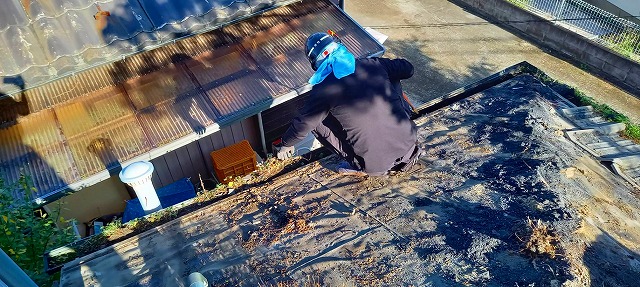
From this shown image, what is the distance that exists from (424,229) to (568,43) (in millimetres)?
11085

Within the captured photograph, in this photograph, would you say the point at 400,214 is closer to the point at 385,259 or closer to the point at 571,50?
the point at 385,259

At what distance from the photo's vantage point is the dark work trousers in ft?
15.6

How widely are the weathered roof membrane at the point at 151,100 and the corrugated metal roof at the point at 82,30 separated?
72cm

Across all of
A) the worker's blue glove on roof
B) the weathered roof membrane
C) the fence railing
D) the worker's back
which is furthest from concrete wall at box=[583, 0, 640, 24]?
the worker's blue glove on roof

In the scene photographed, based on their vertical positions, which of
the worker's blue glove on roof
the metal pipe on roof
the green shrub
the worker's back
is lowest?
the metal pipe on roof

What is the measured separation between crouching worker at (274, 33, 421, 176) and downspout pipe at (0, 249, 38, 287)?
2611mm

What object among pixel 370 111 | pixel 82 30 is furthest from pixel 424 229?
pixel 82 30

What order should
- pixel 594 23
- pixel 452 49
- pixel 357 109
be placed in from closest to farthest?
pixel 357 109, pixel 594 23, pixel 452 49

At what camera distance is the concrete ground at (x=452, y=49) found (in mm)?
11680

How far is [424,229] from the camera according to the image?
4.19m

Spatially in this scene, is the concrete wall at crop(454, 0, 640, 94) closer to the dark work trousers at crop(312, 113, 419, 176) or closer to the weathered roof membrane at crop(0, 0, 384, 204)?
the weathered roof membrane at crop(0, 0, 384, 204)

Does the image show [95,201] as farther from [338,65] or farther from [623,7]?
[623,7]

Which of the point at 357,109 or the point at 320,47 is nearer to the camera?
the point at 320,47

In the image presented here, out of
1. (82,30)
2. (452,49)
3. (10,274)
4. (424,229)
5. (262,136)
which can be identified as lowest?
(262,136)
